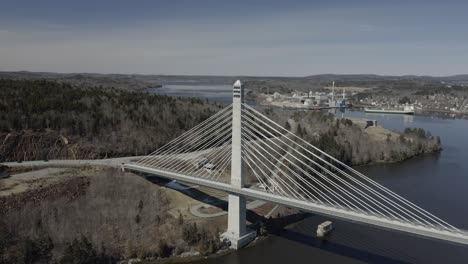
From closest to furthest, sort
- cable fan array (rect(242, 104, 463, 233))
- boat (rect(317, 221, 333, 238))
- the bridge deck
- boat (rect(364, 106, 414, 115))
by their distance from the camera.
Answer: the bridge deck → cable fan array (rect(242, 104, 463, 233)) → boat (rect(317, 221, 333, 238)) → boat (rect(364, 106, 414, 115))

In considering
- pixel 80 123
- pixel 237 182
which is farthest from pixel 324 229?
pixel 80 123

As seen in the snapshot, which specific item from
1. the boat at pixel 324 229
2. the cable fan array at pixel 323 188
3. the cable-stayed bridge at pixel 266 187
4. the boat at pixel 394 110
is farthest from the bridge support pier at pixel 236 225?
the boat at pixel 394 110

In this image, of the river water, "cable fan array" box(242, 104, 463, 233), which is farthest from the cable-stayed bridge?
the river water

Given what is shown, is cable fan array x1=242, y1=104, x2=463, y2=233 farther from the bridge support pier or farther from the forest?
the forest

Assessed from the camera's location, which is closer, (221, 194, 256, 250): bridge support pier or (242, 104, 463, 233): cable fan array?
(242, 104, 463, 233): cable fan array

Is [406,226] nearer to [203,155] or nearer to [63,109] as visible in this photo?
[203,155]

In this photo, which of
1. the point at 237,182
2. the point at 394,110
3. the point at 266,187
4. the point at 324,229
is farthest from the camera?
the point at 394,110

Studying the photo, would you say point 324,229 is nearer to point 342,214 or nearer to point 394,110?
point 342,214
